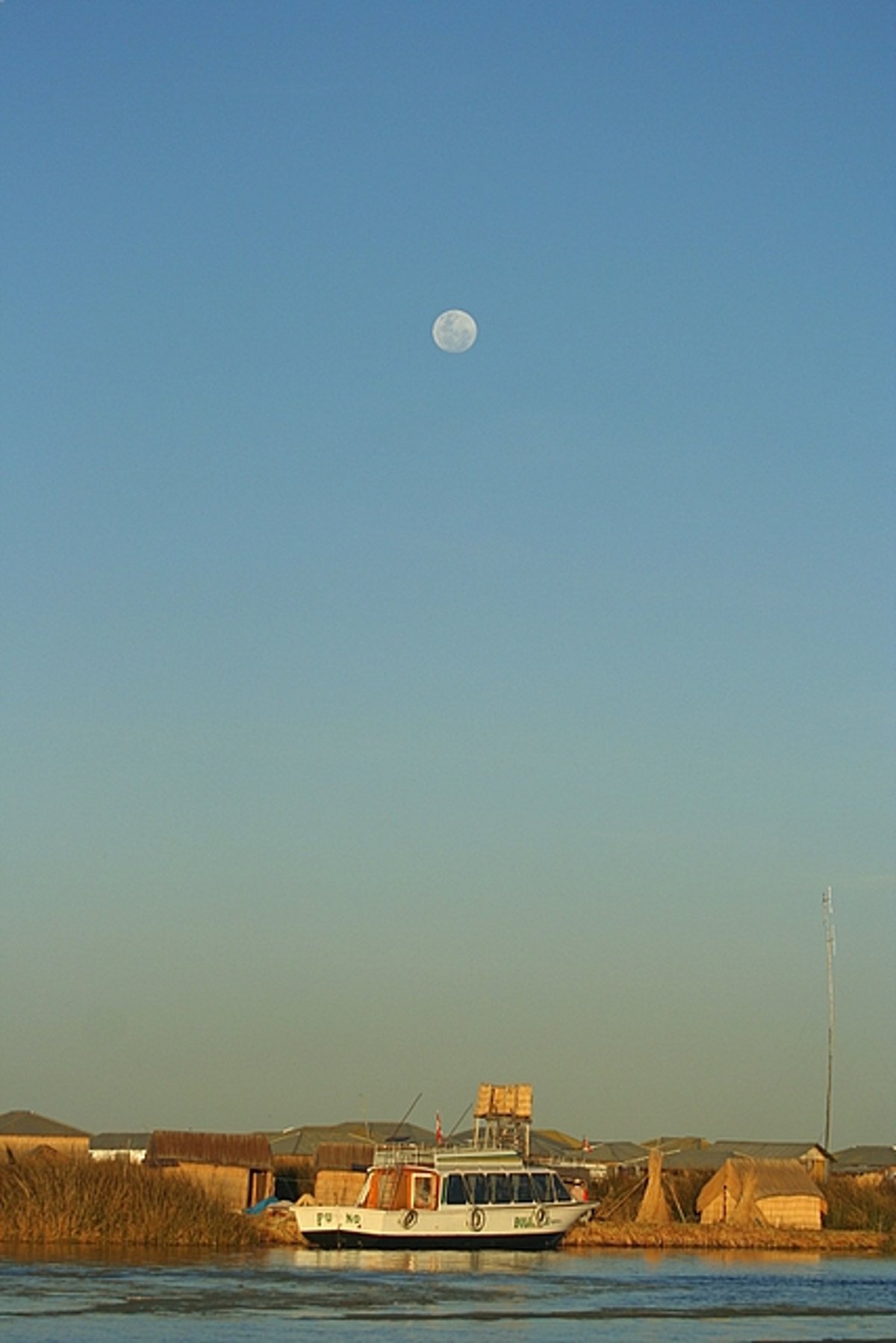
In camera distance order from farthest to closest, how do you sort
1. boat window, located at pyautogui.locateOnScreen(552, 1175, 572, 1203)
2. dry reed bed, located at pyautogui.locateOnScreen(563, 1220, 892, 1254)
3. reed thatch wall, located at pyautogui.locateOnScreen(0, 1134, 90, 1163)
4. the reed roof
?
the reed roof → reed thatch wall, located at pyautogui.locateOnScreen(0, 1134, 90, 1163) → dry reed bed, located at pyautogui.locateOnScreen(563, 1220, 892, 1254) → boat window, located at pyautogui.locateOnScreen(552, 1175, 572, 1203)

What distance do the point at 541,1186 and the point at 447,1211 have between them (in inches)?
140

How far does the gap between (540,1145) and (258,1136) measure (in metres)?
37.8

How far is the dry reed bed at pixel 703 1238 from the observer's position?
60.4 metres

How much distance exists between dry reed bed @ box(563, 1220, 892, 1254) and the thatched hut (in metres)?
0.51

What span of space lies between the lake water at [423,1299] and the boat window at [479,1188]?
104 inches

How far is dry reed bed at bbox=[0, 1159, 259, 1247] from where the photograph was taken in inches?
1992

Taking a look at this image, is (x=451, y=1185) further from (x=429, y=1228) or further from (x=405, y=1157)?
(x=405, y=1157)

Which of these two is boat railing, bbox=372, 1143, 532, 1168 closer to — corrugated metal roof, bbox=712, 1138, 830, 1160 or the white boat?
the white boat

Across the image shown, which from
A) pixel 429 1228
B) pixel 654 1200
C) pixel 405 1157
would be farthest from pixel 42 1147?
pixel 654 1200

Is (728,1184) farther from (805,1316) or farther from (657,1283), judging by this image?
(805,1316)

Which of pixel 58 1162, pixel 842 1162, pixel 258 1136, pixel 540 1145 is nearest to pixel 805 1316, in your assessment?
pixel 58 1162

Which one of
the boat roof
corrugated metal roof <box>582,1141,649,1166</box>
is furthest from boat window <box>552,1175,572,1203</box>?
corrugated metal roof <box>582,1141,649,1166</box>

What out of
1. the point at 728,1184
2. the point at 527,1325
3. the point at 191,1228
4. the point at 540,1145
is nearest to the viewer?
the point at 527,1325

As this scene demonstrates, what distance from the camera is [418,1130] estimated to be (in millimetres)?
105438
